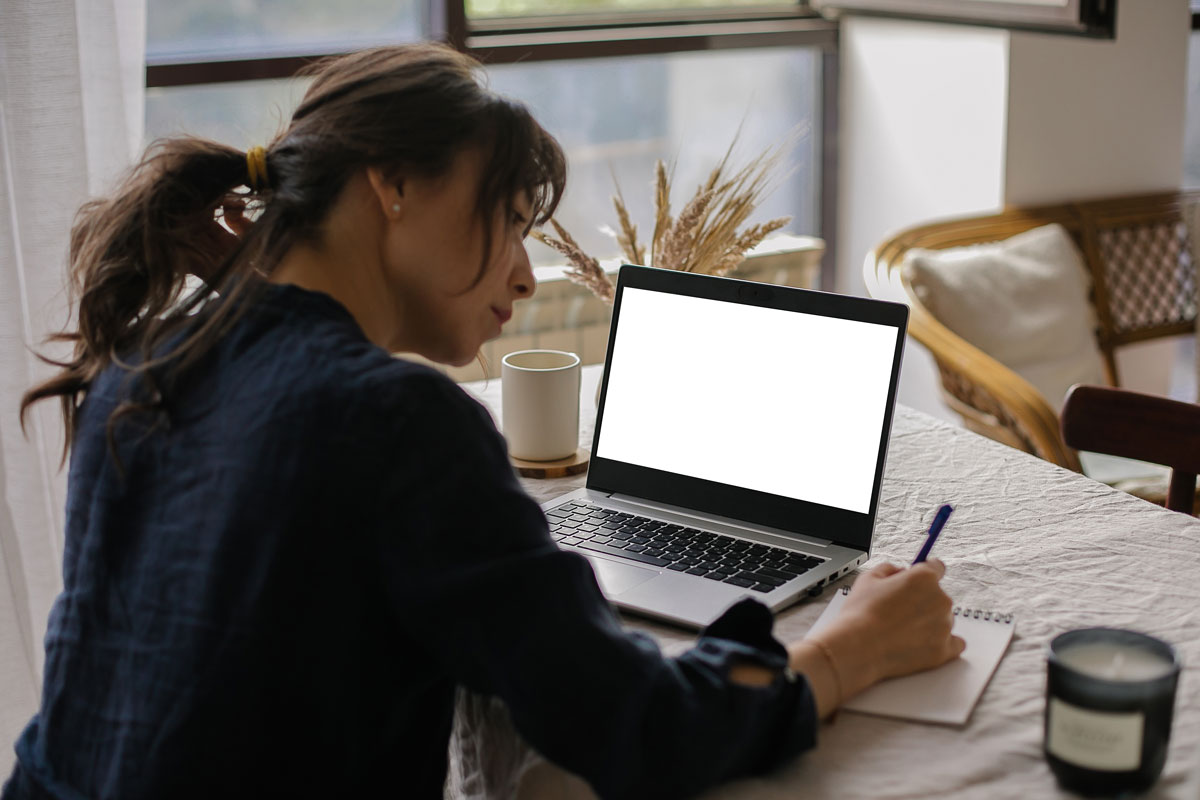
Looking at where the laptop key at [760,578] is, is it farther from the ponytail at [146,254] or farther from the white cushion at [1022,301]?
the white cushion at [1022,301]

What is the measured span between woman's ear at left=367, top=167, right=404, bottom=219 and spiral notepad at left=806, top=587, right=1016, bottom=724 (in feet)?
1.53

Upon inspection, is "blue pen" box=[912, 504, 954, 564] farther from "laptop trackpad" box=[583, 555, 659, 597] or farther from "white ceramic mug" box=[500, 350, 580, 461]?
"white ceramic mug" box=[500, 350, 580, 461]

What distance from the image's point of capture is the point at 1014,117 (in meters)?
2.70

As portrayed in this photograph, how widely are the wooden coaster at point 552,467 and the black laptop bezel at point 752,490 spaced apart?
0.33ft

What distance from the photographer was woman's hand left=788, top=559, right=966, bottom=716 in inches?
34.7

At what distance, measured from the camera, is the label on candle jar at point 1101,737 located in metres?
0.75

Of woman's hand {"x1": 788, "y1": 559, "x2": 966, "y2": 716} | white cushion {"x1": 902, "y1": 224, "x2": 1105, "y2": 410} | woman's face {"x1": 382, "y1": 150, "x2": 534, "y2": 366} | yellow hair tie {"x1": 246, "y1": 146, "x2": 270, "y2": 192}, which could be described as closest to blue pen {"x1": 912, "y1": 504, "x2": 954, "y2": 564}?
woman's hand {"x1": 788, "y1": 559, "x2": 966, "y2": 716}

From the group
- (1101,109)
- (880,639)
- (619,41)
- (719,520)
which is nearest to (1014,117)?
(1101,109)

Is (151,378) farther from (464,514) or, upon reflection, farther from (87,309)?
(464,514)

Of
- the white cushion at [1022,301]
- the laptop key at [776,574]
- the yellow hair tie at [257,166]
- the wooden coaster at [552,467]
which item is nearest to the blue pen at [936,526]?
the laptop key at [776,574]

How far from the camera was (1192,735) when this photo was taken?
2.74 ft

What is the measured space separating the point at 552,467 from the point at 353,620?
25.3 inches

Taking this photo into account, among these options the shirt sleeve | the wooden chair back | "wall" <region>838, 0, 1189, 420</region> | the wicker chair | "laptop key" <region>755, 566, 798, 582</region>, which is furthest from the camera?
"wall" <region>838, 0, 1189, 420</region>

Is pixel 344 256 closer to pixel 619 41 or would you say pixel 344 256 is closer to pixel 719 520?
pixel 719 520
